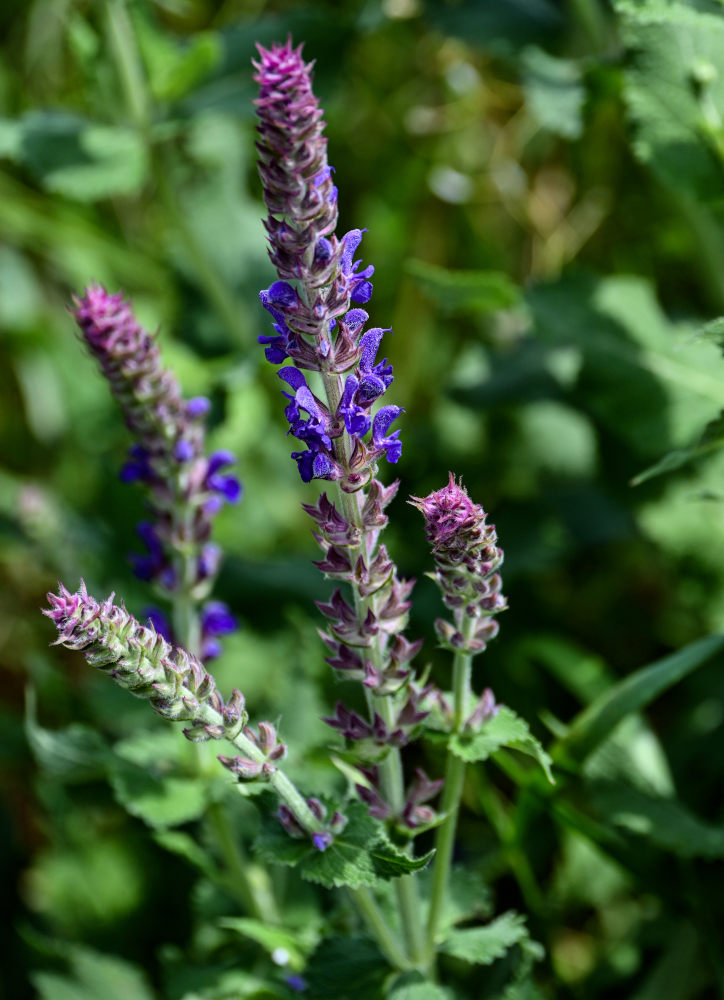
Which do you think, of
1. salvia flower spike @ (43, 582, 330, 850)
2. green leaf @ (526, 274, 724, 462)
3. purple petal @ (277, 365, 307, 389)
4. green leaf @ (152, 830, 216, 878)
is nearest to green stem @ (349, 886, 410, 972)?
salvia flower spike @ (43, 582, 330, 850)

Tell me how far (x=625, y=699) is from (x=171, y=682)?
941mm

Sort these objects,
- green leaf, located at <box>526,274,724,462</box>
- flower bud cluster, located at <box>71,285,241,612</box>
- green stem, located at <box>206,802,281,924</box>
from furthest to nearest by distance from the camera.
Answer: green leaf, located at <box>526,274,724,462</box> < green stem, located at <box>206,802,281,924</box> < flower bud cluster, located at <box>71,285,241,612</box>

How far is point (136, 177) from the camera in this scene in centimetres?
247

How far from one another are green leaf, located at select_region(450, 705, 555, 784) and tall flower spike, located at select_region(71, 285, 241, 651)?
24.6 inches

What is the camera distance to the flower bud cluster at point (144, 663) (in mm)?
1073

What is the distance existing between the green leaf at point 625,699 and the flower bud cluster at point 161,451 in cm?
74

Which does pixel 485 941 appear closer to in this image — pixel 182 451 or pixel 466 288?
pixel 182 451

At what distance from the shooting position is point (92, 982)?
1.99m

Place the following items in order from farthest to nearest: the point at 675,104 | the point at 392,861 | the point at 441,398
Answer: the point at 441,398, the point at 675,104, the point at 392,861

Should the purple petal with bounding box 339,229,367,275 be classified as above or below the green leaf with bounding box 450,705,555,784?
above

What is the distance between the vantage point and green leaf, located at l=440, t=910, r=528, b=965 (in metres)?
1.41

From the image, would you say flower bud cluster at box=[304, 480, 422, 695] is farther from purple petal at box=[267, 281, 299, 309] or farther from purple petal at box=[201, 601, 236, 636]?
purple petal at box=[201, 601, 236, 636]

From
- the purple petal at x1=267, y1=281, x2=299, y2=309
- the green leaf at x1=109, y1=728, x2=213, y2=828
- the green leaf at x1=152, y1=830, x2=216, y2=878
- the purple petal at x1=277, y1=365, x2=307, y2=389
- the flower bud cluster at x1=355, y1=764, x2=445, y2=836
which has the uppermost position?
the purple petal at x1=267, y1=281, x2=299, y2=309

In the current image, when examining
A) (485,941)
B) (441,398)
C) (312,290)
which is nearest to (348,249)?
(312,290)
